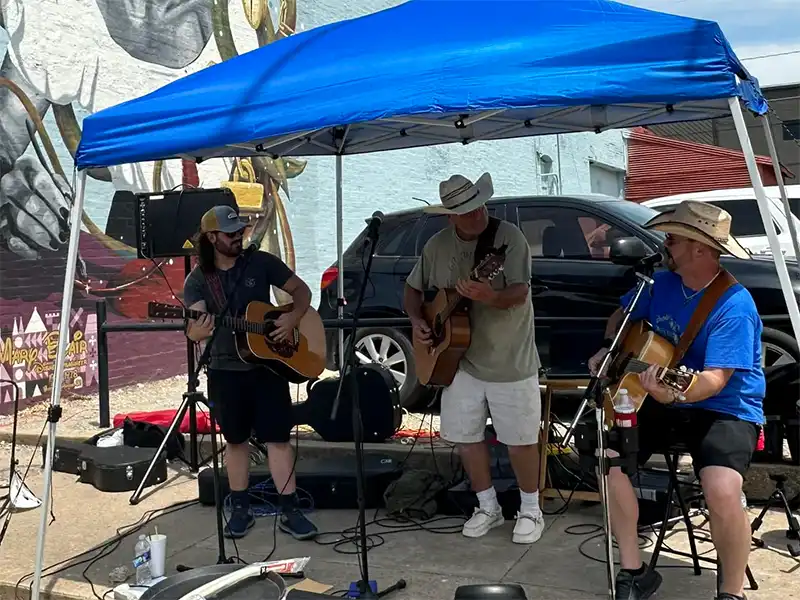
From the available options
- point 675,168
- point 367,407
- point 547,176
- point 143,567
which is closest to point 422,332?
point 367,407

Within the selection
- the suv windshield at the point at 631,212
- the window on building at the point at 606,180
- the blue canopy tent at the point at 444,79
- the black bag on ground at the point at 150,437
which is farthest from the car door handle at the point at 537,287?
the window on building at the point at 606,180

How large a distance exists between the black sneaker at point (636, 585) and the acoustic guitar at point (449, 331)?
1335mm

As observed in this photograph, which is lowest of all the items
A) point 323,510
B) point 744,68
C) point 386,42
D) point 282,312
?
point 323,510

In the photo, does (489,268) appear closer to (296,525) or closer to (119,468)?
(296,525)

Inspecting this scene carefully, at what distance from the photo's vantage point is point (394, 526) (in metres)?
4.85

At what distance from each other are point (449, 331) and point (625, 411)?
129 centimetres

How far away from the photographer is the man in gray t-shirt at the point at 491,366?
439 cm

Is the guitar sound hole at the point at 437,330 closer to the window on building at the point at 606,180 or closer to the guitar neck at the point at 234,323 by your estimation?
the guitar neck at the point at 234,323

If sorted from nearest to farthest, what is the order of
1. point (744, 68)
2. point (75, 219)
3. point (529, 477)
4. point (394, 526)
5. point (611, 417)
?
1. point (744, 68)
2. point (611, 417)
3. point (75, 219)
4. point (529, 477)
5. point (394, 526)

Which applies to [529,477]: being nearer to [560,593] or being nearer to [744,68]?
[560,593]

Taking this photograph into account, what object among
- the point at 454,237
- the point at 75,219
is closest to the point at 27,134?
the point at 75,219

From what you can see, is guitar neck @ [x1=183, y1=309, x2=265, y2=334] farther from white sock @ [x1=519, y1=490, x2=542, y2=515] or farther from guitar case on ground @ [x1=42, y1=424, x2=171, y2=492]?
guitar case on ground @ [x1=42, y1=424, x2=171, y2=492]

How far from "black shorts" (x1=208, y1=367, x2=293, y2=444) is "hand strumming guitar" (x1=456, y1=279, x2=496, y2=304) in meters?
1.18

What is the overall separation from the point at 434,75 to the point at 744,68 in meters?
1.17
